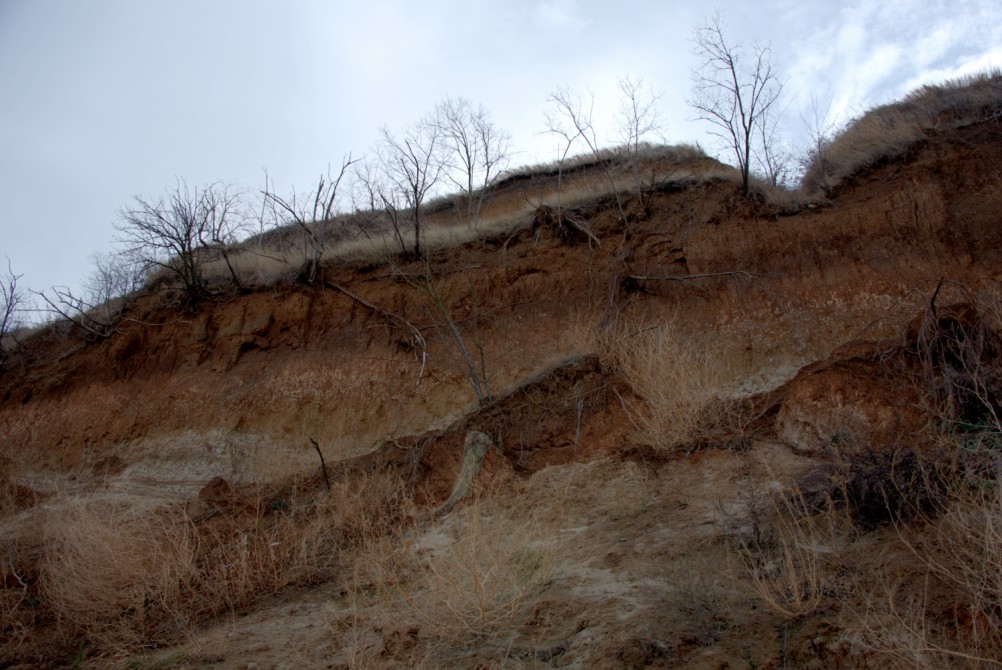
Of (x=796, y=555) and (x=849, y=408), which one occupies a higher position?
(x=849, y=408)

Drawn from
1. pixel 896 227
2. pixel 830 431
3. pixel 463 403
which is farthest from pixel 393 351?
pixel 896 227

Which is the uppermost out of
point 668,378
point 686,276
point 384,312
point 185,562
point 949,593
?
point 384,312

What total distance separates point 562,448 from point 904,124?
8378 millimetres

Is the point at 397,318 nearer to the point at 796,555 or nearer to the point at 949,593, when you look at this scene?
the point at 796,555

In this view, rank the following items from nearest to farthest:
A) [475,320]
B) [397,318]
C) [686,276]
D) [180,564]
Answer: [180,564]
[686,276]
[475,320]
[397,318]

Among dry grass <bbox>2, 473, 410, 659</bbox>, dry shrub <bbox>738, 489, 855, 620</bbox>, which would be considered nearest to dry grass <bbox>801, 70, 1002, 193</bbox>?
dry shrub <bbox>738, 489, 855, 620</bbox>

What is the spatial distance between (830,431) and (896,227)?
17.1 feet

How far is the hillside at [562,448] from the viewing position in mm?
4309

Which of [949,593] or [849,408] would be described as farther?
[849,408]

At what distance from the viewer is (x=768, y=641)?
371 cm

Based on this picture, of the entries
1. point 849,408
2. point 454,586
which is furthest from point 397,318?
point 849,408

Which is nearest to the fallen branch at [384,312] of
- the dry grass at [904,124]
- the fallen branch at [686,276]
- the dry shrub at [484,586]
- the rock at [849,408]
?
the fallen branch at [686,276]

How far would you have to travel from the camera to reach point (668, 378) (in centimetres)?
823

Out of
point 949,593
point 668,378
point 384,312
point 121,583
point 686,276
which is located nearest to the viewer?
point 949,593
